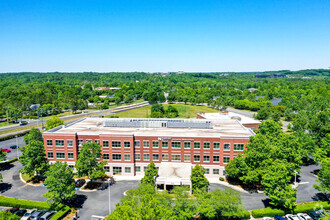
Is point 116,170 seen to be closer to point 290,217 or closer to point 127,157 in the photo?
point 127,157

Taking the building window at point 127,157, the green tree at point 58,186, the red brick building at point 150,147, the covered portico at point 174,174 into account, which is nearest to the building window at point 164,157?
the red brick building at point 150,147

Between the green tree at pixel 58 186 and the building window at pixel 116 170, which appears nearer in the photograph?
the green tree at pixel 58 186

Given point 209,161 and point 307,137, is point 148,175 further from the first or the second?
point 307,137

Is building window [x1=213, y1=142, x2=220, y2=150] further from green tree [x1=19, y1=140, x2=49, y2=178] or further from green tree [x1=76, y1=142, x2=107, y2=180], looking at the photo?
green tree [x1=19, y1=140, x2=49, y2=178]

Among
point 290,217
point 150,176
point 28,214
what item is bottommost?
point 28,214

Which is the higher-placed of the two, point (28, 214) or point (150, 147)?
point (150, 147)

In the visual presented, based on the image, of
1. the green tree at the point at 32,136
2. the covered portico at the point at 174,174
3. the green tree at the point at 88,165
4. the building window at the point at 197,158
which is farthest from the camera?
the green tree at the point at 32,136

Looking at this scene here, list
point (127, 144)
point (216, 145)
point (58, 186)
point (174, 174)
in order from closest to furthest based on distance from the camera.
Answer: point (58, 186) < point (174, 174) < point (216, 145) < point (127, 144)

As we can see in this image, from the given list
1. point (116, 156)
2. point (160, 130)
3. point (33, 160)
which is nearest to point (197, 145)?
point (160, 130)

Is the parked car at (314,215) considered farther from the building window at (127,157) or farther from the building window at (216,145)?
the building window at (127,157)

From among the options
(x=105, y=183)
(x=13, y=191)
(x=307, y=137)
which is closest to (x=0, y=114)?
(x=13, y=191)
